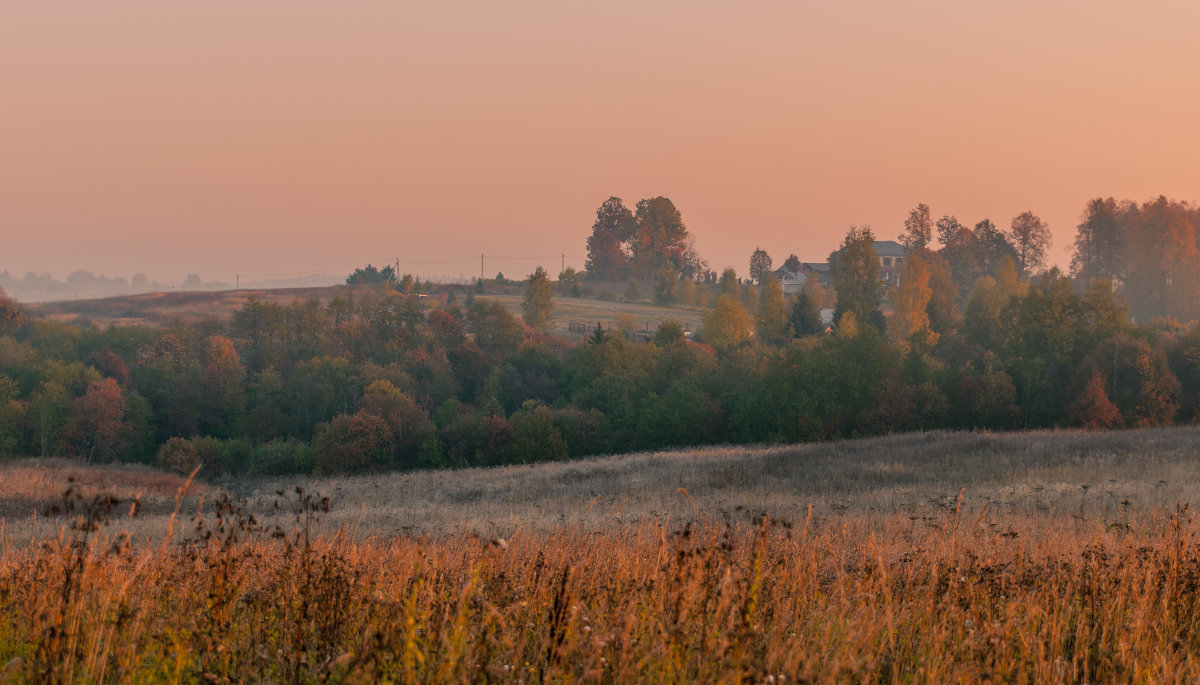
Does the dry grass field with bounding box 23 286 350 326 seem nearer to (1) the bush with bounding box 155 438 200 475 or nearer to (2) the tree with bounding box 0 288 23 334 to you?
(2) the tree with bounding box 0 288 23 334

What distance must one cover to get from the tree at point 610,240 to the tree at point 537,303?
6408 centimetres

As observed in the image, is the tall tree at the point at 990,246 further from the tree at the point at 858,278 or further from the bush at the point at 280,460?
the bush at the point at 280,460

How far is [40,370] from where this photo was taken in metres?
70.8

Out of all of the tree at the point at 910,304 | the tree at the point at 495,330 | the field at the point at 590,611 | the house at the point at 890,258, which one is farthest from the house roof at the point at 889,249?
the field at the point at 590,611

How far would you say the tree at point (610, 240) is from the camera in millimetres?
170625

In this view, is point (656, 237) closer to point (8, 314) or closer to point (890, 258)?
point (890, 258)

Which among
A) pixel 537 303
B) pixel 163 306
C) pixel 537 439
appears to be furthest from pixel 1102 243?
pixel 163 306

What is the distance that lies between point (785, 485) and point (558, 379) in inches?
1891

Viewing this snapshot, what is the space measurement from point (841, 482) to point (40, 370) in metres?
69.4

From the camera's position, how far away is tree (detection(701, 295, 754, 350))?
85688 millimetres

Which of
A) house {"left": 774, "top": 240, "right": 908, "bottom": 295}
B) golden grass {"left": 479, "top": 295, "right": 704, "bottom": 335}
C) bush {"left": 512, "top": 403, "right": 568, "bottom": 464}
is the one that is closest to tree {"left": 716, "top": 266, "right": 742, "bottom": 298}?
golden grass {"left": 479, "top": 295, "right": 704, "bottom": 335}

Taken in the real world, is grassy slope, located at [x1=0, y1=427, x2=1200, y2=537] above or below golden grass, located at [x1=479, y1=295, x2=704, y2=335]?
below

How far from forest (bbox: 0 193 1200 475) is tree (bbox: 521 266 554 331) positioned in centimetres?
1113

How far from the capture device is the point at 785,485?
98.7 feet
